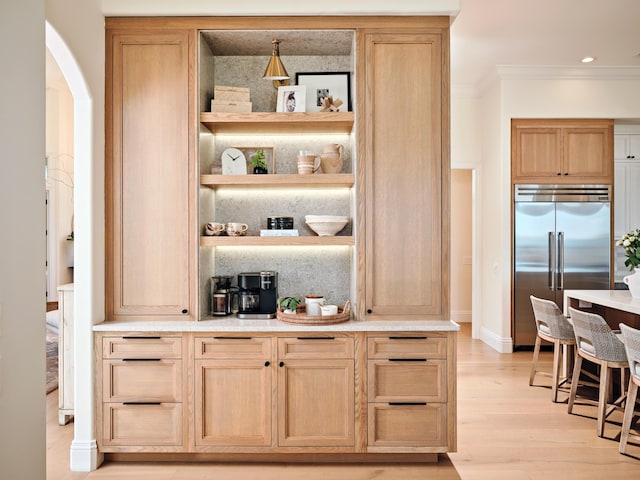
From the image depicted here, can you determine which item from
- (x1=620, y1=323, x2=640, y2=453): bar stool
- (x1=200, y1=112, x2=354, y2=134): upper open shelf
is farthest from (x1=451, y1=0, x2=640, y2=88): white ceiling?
(x1=620, y1=323, x2=640, y2=453): bar stool

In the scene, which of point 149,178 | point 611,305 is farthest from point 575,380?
point 149,178

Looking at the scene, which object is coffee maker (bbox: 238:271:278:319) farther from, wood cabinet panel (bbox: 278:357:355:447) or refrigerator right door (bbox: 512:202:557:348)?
refrigerator right door (bbox: 512:202:557:348)

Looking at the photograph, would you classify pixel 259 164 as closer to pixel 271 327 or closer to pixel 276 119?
Answer: pixel 276 119

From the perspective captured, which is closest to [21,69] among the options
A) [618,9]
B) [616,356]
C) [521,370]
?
[616,356]

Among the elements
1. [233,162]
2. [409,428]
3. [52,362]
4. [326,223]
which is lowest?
[52,362]

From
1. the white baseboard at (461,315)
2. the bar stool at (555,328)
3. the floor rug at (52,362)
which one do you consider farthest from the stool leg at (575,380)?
the floor rug at (52,362)

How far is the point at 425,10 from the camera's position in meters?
3.02

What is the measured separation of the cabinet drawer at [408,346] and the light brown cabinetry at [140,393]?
1.21 metres

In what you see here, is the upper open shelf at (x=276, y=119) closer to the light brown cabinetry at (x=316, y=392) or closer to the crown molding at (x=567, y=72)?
the light brown cabinetry at (x=316, y=392)

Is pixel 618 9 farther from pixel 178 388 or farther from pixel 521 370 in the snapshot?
pixel 178 388

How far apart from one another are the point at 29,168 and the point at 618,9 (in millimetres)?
4578

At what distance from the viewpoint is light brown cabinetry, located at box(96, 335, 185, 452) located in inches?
114

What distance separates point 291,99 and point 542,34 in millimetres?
2802

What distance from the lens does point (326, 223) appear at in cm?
320
